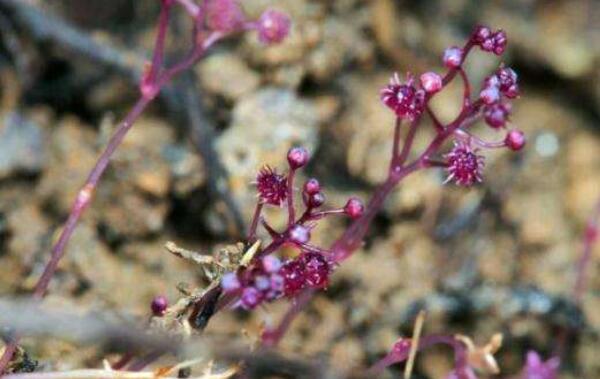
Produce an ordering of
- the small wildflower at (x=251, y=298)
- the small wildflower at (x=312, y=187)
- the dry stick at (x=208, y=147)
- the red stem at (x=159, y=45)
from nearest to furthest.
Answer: the small wildflower at (x=251, y=298), the small wildflower at (x=312, y=187), the red stem at (x=159, y=45), the dry stick at (x=208, y=147)

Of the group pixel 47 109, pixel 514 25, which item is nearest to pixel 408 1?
pixel 514 25

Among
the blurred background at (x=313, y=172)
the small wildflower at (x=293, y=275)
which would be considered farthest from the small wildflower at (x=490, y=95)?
the blurred background at (x=313, y=172)

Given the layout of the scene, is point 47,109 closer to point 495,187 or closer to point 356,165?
point 356,165

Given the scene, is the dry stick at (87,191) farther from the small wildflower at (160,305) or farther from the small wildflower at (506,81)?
the small wildflower at (506,81)

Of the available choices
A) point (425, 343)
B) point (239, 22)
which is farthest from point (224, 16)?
point (425, 343)

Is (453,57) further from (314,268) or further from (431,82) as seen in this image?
(314,268)

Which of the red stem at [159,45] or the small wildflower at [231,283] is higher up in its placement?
the red stem at [159,45]

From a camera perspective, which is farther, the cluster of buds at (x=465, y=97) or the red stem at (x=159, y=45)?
the red stem at (x=159, y=45)

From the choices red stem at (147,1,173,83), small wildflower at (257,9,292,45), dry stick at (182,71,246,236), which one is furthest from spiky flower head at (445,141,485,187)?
dry stick at (182,71,246,236)
